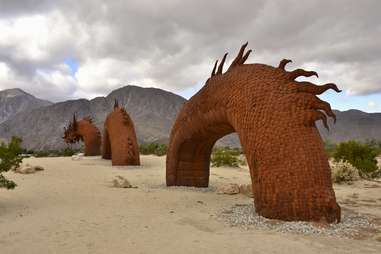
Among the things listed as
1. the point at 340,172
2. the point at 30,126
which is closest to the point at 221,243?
the point at 340,172

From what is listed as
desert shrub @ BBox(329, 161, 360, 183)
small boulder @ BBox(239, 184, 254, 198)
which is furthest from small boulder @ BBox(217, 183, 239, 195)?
desert shrub @ BBox(329, 161, 360, 183)

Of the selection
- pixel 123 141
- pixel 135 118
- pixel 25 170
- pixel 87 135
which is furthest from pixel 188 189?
pixel 135 118

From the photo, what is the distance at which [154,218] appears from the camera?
7301 mm

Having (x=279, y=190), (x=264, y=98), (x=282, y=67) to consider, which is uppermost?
(x=282, y=67)

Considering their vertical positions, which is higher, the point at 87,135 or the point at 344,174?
the point at 87,135

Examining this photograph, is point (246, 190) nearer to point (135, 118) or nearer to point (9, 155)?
point (9, 155)

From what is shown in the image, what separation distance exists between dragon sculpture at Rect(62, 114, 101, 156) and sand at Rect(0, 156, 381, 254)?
38.5 feet

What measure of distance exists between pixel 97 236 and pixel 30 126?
100066 millimetres

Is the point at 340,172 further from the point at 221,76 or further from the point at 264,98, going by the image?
the point at 264,98

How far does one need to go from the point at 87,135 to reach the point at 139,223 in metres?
18.4

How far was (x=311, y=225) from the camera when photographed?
6398mm

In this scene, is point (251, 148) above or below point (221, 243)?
above

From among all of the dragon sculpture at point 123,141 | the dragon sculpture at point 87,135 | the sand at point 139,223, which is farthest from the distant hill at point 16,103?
the sand at point 139,223

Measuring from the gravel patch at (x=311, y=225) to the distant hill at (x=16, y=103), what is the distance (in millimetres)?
152813
